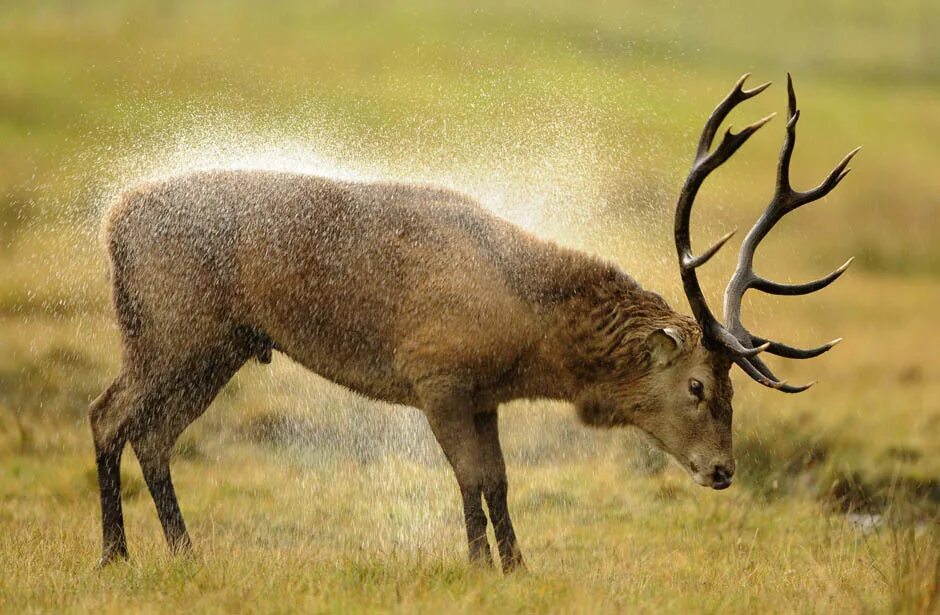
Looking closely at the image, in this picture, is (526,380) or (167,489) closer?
(526,380)

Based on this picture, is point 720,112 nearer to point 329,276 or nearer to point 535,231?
point 535,231

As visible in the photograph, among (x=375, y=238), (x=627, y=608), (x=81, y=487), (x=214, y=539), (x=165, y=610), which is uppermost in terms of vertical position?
(x=375, y=238)

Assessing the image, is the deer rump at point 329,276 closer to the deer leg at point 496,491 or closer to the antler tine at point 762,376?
the deer leg at point 496,491

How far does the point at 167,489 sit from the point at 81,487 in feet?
8.90

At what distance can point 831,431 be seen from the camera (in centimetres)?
1258

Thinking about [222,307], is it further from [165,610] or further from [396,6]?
[396,6]

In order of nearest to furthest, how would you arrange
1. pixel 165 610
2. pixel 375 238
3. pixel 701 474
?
pixel 165 610 → pixel 701 474 → pixel 375 238

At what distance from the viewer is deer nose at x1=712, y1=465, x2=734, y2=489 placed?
7621mm

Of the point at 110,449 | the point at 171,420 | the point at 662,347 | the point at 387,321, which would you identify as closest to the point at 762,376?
the point at 662,347

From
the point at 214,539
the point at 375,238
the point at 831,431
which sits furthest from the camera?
the point at 831,431

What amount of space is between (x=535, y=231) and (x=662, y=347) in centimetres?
127

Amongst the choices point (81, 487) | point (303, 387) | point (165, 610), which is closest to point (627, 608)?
point (165, 610)

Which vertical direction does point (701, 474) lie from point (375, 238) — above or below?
below

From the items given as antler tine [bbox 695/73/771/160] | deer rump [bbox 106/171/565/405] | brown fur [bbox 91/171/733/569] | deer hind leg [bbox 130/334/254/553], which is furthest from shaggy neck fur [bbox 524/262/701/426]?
deer hind leg [bbox 130/334/254/553]
